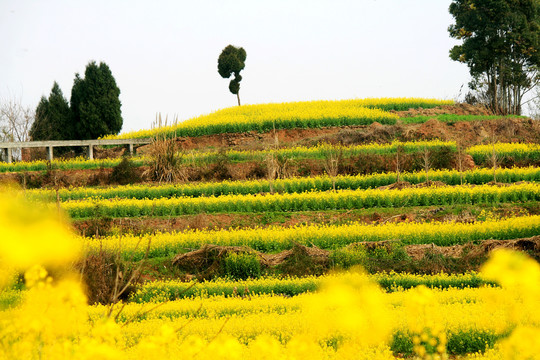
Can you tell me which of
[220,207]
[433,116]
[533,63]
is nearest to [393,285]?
[220,207]

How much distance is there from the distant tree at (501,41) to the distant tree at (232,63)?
1399 cm

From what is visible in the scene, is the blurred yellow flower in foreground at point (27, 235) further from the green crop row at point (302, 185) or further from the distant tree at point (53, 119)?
the distant tree at point (53, 119)

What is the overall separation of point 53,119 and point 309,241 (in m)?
29.5

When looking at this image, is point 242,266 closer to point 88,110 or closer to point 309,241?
point 309,241

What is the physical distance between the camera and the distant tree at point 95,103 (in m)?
37.2

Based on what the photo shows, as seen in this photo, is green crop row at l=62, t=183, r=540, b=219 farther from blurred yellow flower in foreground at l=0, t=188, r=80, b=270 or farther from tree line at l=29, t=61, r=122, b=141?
tree line at l=29, t=61, r=122, b=141

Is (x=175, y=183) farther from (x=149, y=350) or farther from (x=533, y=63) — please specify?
(x=533, y=63)

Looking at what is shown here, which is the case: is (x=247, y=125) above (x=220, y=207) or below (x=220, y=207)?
above

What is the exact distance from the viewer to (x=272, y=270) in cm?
1298

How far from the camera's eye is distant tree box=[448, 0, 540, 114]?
38.7m

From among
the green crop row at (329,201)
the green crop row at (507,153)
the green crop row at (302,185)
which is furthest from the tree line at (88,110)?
the green crop row at (507,153)

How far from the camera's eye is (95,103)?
3747 centimetres

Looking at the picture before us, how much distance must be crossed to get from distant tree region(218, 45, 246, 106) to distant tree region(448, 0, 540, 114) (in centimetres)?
1399

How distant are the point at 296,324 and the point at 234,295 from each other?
388cm
